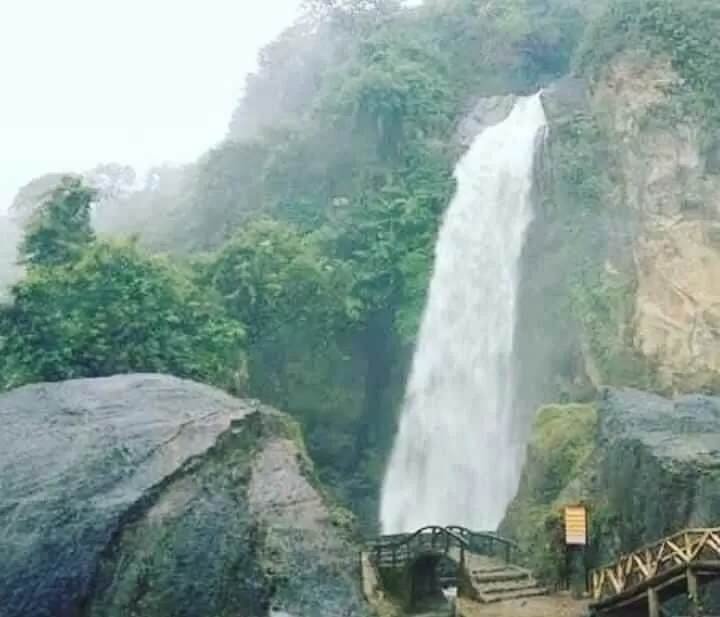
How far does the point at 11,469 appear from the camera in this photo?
10023mm

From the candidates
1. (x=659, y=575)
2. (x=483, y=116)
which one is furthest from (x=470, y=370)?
(x=659, y=575)

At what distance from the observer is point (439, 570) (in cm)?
1648

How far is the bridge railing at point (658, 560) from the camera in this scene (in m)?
10.8

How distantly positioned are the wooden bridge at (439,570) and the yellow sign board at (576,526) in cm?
114

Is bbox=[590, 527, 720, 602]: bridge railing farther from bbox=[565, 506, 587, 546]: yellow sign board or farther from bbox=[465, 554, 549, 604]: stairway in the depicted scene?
bbox=[465, 554, 549, 604]: stairway

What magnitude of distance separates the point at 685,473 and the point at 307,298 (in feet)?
42.5

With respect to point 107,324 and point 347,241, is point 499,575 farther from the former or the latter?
point 347,241

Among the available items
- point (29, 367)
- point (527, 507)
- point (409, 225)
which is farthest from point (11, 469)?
point (409, 225)

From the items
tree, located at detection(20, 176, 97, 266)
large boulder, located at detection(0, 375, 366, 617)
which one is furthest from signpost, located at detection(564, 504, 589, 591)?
tree, located at detection(20, 176, 97, 266)

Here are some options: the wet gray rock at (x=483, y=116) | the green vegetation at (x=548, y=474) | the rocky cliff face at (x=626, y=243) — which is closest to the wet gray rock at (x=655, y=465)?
the green vegetation at (x=548, y=474)

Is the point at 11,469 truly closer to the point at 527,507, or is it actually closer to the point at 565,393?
→ the point at 527,507

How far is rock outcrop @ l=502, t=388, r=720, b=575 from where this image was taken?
13875 mm

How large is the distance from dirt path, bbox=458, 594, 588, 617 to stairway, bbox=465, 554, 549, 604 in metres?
0.17

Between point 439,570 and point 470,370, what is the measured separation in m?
A: 8.77
